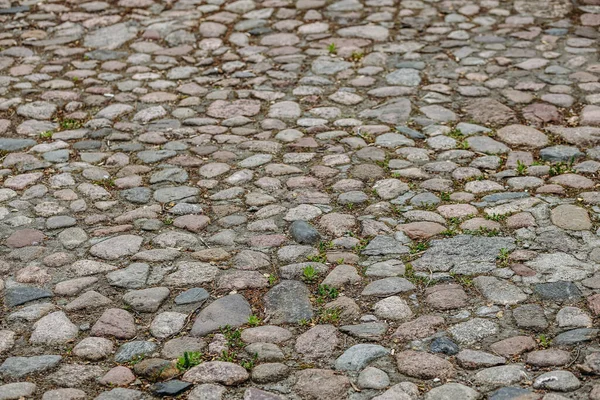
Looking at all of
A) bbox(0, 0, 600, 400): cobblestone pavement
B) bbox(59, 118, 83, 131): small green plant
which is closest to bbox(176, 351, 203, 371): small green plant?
bbox(0, 0, 600, 400): cobblestone pavement

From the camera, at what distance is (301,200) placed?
4.79m

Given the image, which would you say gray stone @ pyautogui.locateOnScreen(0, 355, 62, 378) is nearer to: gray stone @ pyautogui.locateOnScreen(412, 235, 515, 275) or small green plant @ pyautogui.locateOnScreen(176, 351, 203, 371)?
small green plant @ pyautogui.locateOnScreen(176, 351, 203, 371)

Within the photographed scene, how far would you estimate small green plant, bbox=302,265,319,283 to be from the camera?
4043mm

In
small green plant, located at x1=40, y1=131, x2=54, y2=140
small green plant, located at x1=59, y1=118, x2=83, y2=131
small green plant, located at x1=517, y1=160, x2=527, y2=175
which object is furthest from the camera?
small green plant, located at x1=59, y1=118, x2=83, y2=131

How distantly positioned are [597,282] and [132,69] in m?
4.19

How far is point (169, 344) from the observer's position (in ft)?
11.8

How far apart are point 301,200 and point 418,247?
2.68ft

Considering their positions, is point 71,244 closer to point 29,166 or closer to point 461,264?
point 29,166

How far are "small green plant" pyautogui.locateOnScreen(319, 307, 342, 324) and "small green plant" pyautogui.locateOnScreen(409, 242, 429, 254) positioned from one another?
650mm

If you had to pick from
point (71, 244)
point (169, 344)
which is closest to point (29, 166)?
point (71, 244)

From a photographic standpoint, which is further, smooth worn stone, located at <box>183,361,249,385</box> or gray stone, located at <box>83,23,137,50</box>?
gray stone, located at <box>83,23,137,50</box>

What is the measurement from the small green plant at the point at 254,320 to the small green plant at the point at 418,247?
0.93 m

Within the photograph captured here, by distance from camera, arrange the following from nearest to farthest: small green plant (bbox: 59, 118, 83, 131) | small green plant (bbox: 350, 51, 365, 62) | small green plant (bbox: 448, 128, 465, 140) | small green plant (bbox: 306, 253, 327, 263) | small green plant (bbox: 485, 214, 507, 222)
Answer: small green plant (bbox: 306, 253, 327, 263) < small green plant (bbox: 485, 214, 507, 222) < small green plant (bbox: 448, 128, 465, 140) < small green plant (bbox: 59, 118, 83, 131) < small green plant (bbox: 350, 51, 365, 62)

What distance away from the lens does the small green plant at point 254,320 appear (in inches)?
147
